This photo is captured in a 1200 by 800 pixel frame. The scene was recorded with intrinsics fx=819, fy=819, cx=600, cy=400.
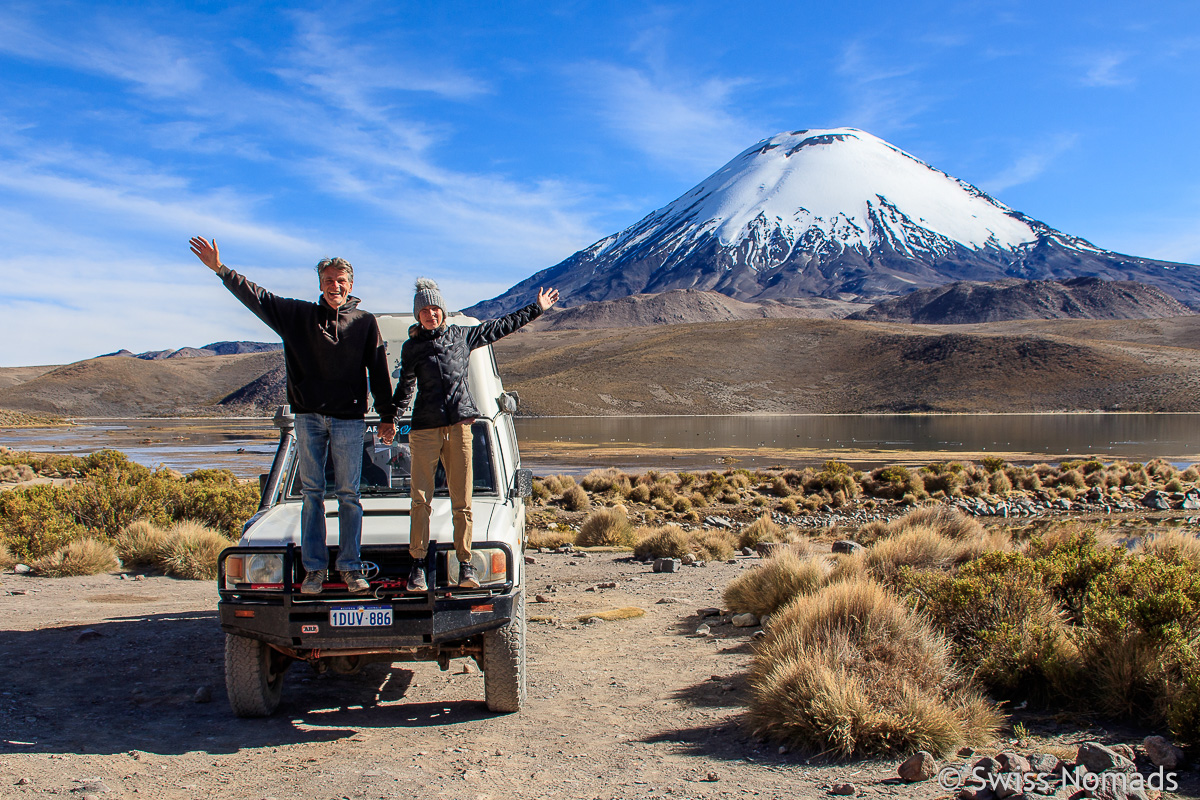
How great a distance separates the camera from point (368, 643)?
462 centimetres

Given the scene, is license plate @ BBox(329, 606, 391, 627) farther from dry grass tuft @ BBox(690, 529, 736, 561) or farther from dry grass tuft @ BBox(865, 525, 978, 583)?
dry grass tuft @ BBox(690, 529, 736, 561)

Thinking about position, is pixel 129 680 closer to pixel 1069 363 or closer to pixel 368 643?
pixel 368 643

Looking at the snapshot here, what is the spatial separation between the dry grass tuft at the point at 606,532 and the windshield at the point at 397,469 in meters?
9.36

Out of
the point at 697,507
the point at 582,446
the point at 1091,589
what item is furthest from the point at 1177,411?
the point at 1091,589

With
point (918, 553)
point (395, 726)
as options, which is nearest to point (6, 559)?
point (395, 726)

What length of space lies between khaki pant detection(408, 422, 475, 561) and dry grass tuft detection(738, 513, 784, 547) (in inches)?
408

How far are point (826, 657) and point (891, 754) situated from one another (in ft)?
2.10

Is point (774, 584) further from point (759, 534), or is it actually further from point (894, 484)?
point (894, 484)

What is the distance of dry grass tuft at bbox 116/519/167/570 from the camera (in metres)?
10.9

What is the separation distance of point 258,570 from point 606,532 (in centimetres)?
1077

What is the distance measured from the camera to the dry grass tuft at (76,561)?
1019 cm

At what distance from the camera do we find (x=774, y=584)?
7965 millimetres

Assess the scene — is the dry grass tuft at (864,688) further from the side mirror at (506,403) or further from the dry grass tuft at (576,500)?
the dry grass tuft at (576,500)

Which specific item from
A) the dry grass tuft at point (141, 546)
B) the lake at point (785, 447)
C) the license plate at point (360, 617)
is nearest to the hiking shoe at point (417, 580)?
the license plate at point (360, 617)
